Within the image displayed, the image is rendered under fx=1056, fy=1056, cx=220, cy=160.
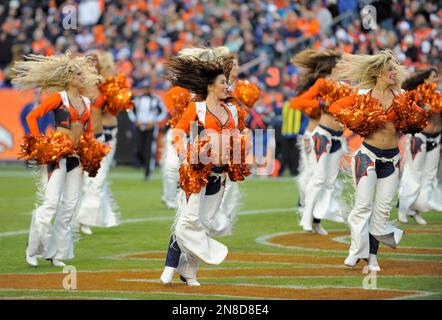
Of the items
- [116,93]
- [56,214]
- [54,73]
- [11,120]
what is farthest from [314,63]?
[11,120]

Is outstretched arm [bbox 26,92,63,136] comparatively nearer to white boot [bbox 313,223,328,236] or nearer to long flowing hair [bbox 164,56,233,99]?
long flowing hair [bbox 164,56,233,99]

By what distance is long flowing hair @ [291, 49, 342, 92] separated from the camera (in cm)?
1409

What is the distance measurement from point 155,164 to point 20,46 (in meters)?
5.28

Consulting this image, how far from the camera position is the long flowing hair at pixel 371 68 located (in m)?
10.6

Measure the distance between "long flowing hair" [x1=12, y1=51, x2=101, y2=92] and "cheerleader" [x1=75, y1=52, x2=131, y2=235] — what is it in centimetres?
249

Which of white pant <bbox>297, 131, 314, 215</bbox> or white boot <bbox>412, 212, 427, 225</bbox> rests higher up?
white pant <bbox>297, 131, 314, 215</bbox>

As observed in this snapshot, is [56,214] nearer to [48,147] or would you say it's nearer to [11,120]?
[48,147]

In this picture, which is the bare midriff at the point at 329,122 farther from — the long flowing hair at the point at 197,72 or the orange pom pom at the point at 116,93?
the long flowing hair at the point at 197,72

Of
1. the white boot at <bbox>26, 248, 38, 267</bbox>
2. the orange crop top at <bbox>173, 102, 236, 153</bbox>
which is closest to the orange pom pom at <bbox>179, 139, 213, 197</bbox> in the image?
the orange crop top at <bbox>173, 102, 236, 153</bbox>

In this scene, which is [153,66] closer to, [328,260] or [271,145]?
[271,145]

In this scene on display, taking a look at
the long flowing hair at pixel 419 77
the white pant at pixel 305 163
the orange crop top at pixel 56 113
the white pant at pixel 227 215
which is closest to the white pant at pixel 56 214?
the orange crop top at pixel 56 113

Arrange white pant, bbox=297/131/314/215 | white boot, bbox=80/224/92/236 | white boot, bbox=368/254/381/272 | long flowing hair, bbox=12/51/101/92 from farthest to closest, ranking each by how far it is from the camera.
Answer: white pant, bbox=297/131/314/215, white boot, bbox=80/224/92/236, long flowing hair, bbox=12/51/101/92, white boot, bbox=368/254/381/272

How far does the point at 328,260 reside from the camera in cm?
1113
